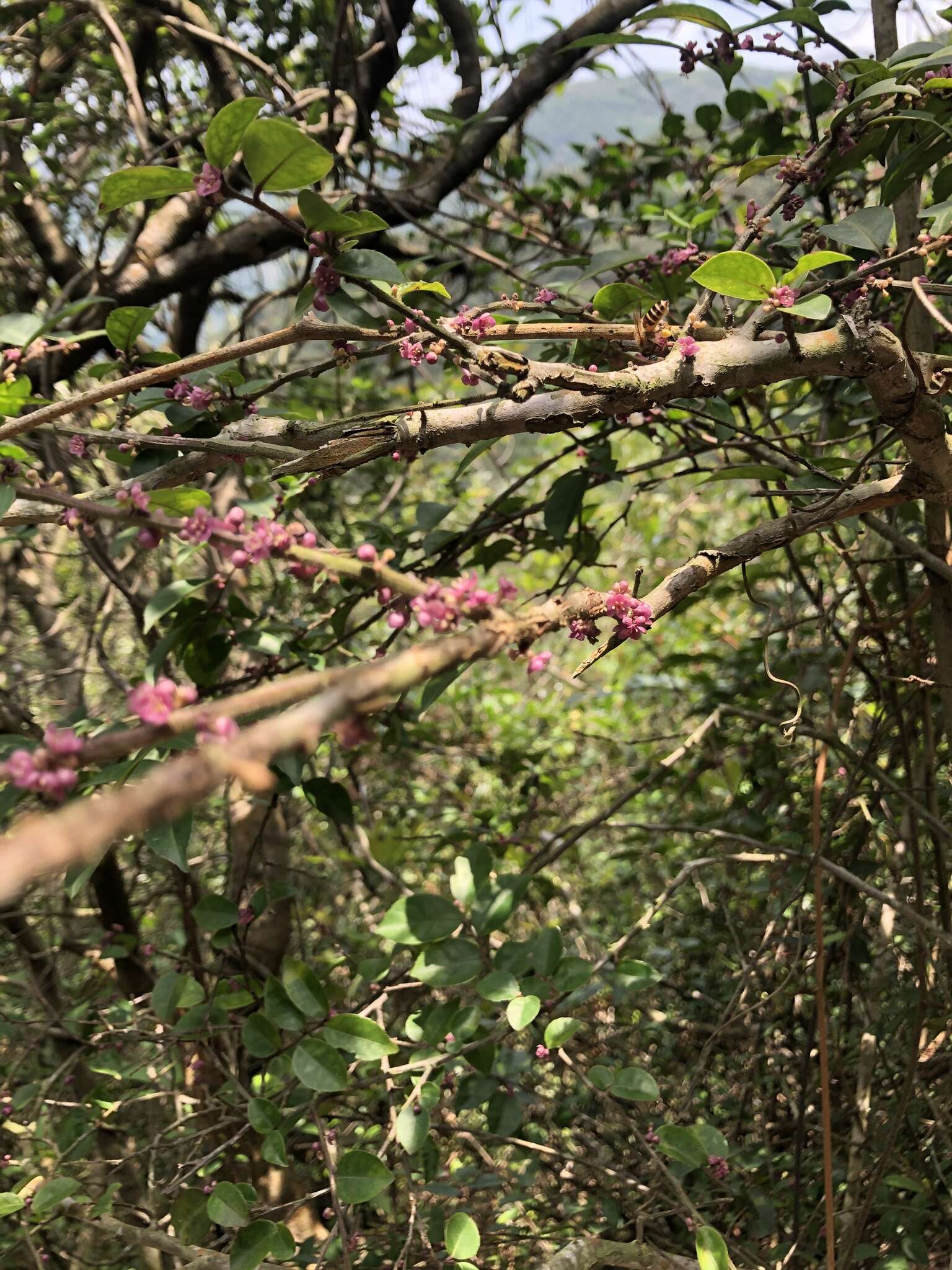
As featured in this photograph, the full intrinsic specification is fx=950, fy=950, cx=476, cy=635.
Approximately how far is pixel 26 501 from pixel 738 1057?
127cm

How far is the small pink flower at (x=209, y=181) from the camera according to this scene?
66 cm

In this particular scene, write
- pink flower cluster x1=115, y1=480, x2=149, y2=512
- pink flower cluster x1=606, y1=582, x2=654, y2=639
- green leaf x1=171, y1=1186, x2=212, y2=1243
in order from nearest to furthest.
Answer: pink flower cluster x1=606, y1=582, x2=654, y2=639
pink flower cluster x1=115, y1=480, x2=149, y2=512
green leaf x1=171, y1=1186, x2=212, y2=1243

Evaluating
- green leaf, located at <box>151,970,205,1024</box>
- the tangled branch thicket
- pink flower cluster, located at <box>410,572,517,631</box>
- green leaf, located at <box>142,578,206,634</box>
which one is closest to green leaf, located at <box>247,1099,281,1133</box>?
the tangled branch thicket

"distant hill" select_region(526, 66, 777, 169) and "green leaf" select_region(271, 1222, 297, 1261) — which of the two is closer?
"green leaf" select_region(271, 1222, 297, 1261)

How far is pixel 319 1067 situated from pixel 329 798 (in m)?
0.46

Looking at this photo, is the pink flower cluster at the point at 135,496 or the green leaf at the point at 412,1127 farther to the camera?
the green leaf at the point at 412,1127

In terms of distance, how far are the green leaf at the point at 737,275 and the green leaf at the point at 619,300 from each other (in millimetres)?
164

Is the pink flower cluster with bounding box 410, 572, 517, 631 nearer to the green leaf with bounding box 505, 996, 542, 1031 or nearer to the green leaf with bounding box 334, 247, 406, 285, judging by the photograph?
the green leaf with bounding box 334, 247, 406, 285

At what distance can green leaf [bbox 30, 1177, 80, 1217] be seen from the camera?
944mm

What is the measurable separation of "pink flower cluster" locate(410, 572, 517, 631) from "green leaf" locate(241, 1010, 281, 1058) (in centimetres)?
77

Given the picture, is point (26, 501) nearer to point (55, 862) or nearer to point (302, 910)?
point (55, 862)

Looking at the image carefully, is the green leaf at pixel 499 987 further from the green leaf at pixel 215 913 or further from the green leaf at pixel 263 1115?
the green leaf at pixel 215 913

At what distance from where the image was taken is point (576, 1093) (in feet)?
5.29

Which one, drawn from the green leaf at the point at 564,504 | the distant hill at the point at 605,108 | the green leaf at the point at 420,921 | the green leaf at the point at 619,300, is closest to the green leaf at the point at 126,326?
the green leaf at the point at 619,300
